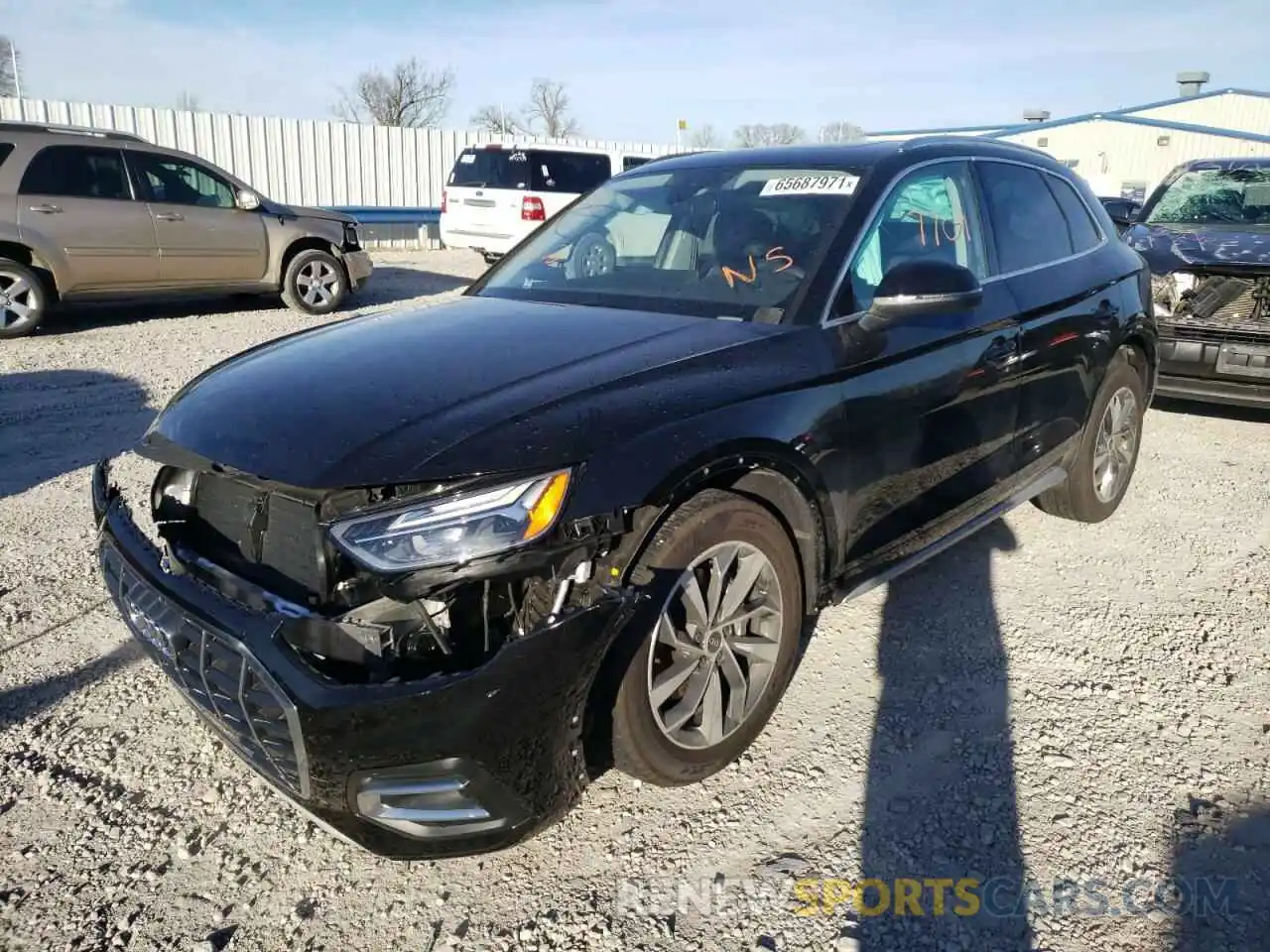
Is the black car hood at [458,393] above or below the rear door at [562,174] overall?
below

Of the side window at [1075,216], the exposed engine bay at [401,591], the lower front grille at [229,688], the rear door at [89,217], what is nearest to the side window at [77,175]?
the rear door at [89,217]

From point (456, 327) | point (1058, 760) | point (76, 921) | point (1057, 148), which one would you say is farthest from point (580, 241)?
point (1057, 148)

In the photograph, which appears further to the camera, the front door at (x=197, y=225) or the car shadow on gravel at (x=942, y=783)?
the front door at (x=197, y=225)

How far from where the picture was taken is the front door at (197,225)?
921 centimetres

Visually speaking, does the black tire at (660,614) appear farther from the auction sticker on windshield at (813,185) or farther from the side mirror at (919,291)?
the auction sticker on windshield at (813,185)

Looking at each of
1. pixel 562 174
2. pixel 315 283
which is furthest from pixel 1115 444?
pixel 562 174

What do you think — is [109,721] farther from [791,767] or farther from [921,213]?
[921,213]

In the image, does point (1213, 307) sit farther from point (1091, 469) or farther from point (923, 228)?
point (923, 228)

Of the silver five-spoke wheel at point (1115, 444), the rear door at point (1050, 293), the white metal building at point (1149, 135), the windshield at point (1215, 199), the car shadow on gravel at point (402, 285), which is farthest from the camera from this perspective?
the white metal building at point (1149, 135)

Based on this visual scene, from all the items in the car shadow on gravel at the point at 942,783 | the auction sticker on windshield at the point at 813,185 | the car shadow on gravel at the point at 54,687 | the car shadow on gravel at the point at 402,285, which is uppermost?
the auction sticker on windshield at the point at 813,185

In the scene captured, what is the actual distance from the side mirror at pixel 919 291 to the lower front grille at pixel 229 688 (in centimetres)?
204

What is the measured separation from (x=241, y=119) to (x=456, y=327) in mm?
17922

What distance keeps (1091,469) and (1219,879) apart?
8.23ft

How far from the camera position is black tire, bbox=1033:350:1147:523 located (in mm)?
4391
